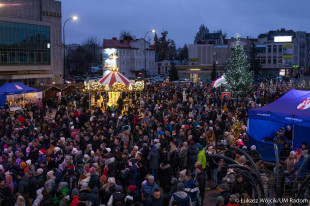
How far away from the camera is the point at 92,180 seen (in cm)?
966

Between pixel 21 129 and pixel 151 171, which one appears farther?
pixel 21 129

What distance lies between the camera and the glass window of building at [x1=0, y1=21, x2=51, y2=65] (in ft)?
143

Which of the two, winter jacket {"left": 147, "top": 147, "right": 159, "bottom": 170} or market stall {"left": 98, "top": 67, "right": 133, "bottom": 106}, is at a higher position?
market stall {"left": 98, "top": 67, "right": 133, "bottom": 106}

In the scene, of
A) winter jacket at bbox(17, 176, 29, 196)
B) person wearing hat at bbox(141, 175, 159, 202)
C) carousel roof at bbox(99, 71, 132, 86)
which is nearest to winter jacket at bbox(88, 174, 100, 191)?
person wearing hat at bbox(141, 175, 159, 202)

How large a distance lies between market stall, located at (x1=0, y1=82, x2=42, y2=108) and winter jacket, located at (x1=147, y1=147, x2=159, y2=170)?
19019mm

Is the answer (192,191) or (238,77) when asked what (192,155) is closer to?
(192,191)

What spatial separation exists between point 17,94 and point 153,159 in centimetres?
2216

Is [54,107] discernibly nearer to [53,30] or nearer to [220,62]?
[53,30]

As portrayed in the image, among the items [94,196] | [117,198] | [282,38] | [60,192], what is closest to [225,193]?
[117,198]

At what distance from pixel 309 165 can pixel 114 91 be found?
18179mm

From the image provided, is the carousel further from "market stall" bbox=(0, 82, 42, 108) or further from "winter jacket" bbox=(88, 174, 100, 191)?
"winter jacket" bbox=(88, 174, 100, 191)

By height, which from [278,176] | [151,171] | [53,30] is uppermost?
[53,30]

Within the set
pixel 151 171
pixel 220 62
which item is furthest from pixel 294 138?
pixel 220 62

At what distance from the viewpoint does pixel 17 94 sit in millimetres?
31984
